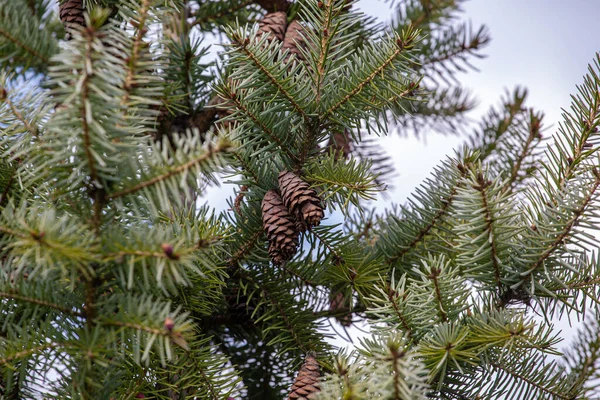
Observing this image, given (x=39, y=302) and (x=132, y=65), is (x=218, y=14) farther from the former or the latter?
(x=39, y=302)

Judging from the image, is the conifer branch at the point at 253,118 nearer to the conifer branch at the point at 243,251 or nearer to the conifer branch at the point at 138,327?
the conifer branch at the point at 243,251

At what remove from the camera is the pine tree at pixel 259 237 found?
0.63 meters

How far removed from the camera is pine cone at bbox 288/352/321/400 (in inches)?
32.3

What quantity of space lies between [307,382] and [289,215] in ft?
0.74

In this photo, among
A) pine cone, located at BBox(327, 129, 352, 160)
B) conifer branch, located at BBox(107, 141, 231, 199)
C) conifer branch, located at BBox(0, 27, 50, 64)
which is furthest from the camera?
pine cone, located at BBox(327, 129, 352, 160)

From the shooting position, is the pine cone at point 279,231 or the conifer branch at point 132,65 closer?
the conifer branch at point 132,65

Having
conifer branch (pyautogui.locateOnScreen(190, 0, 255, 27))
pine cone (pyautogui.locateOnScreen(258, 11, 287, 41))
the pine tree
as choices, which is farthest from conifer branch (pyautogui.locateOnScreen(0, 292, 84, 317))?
conifer branch (pyautogui.locateOnScreen(190, 0, 255, 27))

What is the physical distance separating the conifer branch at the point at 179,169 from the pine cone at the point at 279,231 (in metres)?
0.26

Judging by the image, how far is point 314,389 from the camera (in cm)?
82

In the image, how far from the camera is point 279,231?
33.8 inches

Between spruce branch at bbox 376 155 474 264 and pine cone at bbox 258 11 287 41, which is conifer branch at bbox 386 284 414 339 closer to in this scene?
spruce branch at bbox 376 155 474 264

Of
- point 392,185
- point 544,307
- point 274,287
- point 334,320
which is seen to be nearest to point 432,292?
point 544,307

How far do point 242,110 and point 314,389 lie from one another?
1.29ft

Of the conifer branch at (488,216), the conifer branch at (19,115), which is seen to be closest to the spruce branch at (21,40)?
the conifer branch at (19,115)
